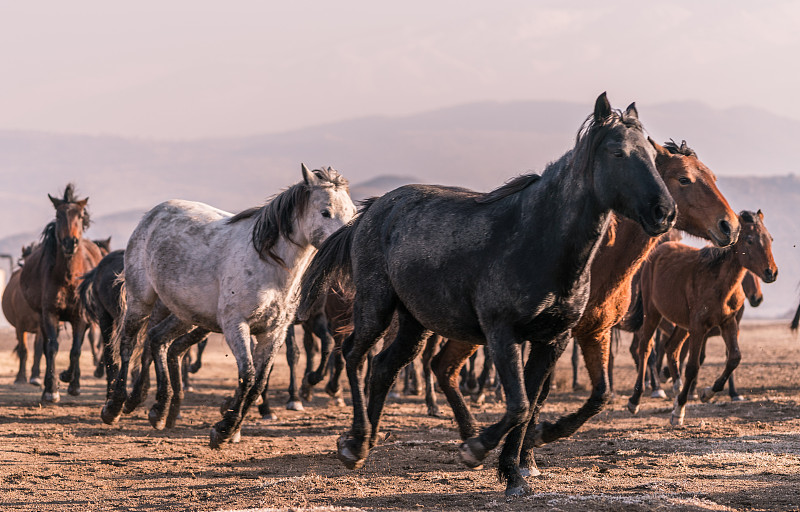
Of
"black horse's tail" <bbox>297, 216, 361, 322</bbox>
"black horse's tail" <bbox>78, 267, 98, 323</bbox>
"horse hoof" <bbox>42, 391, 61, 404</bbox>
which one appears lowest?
"horse hoof" <bbox>42, 391, 61, 404</bbox>

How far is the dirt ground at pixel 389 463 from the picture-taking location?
5.61m

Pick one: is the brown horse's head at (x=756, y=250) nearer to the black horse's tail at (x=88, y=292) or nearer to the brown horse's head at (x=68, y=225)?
the black horse's tail at (x=88, y=292)

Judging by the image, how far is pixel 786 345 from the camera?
27.3 m

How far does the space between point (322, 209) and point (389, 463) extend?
2.14 meters

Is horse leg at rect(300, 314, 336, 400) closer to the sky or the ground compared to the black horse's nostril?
closer to the ground

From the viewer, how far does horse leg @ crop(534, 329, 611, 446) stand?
245 inches

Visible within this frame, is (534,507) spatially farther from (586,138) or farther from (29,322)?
(29,322)

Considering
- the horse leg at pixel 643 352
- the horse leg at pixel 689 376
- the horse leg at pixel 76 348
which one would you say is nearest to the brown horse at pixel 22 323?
the horse leg at pixel 76 348

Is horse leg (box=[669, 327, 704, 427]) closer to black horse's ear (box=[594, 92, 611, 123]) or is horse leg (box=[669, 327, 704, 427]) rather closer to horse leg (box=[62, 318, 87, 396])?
black horse's ear (box=[594, 92, 611, 123])

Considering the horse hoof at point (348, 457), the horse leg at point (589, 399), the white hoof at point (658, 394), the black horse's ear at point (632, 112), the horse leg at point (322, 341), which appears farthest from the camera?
the white hoof at point (658, 394)

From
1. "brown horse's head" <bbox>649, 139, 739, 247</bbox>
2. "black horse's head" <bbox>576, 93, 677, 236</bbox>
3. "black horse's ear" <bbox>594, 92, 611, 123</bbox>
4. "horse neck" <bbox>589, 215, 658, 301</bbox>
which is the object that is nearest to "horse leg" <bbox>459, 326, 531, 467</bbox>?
"black horse's head" <bbox>576, 93, 677, 236</bbox>

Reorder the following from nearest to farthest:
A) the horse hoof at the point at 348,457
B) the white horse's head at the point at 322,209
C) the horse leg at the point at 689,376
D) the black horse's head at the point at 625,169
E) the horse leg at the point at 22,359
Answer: the black horse's head at the point at 625,169 < the horse hoof at the point at 348,457 < the white horse's head at the point at 322,209 < the horse leg at the point at 689,376 < the horse leg at the point at 22,359

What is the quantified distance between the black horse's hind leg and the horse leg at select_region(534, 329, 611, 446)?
1.04 m

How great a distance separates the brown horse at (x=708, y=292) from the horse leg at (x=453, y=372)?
3538 millimetres
